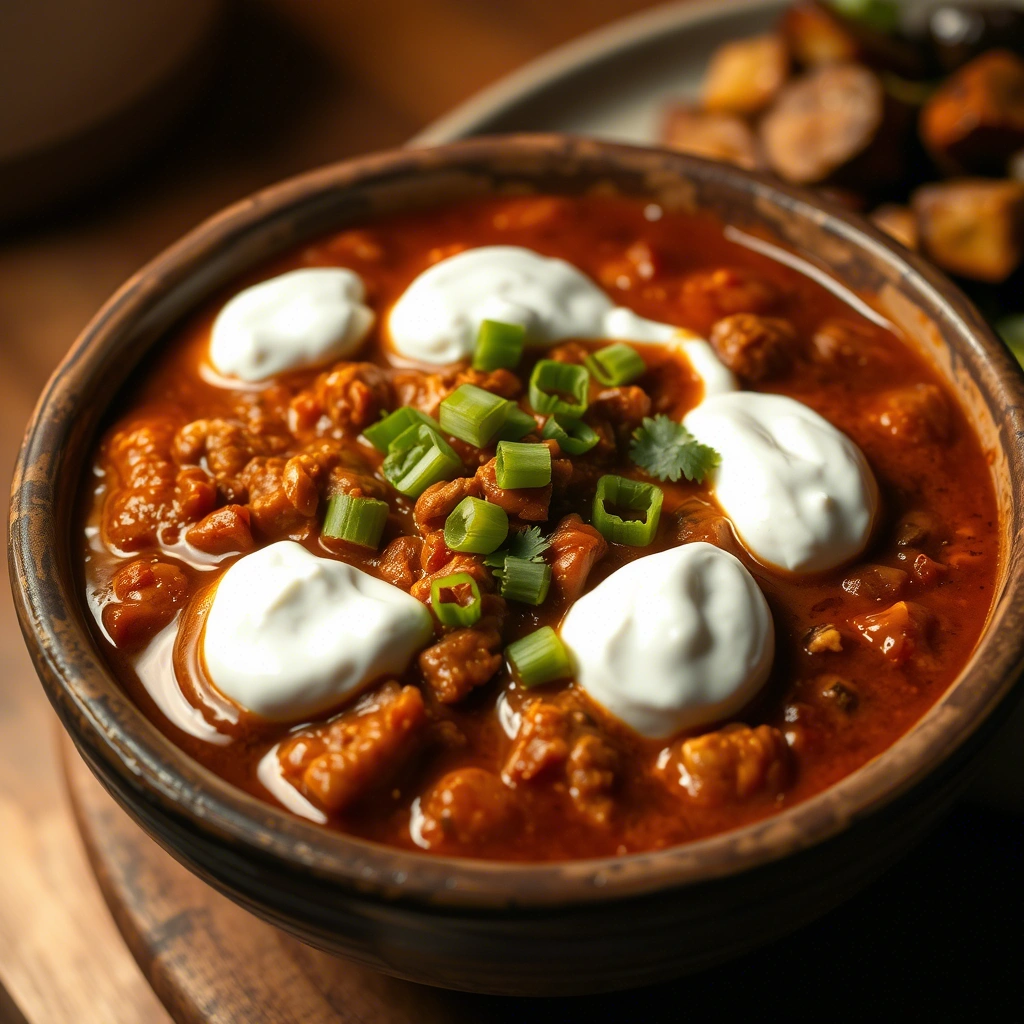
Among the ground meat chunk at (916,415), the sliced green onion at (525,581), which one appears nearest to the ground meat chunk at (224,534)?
the sliced green onion at (525,581)

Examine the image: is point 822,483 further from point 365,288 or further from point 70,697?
point 70,697

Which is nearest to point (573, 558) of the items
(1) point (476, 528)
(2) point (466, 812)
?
(1) point (476, 528)

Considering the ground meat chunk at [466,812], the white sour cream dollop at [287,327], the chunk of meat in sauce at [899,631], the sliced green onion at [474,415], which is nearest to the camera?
the ground meat chunk at [466,812]

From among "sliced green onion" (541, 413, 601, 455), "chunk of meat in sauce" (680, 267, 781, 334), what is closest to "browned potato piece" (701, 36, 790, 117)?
"chunk of meat in sauce" (680, 267, 781, 334)

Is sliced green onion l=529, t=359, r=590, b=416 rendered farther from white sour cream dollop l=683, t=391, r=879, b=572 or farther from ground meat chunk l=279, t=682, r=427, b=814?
ground meat chunk l=279, t=682, r=427, b=814

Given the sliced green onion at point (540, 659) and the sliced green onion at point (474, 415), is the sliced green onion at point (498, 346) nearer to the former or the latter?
the sliced green onion at point (474, 415)

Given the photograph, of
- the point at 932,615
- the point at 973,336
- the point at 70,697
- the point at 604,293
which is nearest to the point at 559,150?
the point at 604,293
